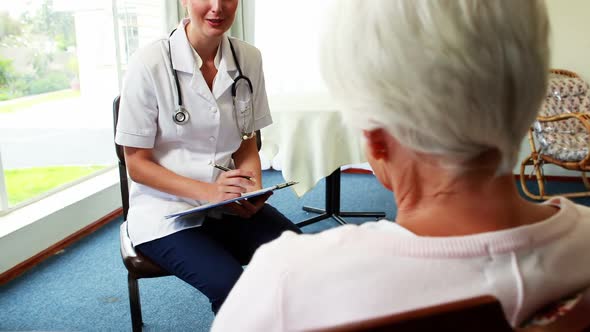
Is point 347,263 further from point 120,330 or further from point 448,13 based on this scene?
point 120,330

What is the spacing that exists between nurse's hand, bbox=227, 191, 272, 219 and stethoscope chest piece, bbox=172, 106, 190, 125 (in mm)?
277

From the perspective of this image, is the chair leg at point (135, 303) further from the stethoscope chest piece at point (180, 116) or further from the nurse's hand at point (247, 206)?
the stethoscope chest piece at point (180, 116)

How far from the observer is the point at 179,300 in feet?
7.29

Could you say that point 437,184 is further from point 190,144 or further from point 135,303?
point 135,303

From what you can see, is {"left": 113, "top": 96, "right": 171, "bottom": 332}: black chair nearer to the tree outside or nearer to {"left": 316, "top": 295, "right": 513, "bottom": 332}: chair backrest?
{"left": 316, "top": 295, "right": 513, "bottom": 332}: chair backrest

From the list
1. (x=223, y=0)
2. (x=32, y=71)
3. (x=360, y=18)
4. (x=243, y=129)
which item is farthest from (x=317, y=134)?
(x=360, y=18)

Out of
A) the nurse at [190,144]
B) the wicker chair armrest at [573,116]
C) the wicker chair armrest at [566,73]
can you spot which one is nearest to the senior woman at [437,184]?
the nurse at [190,144]

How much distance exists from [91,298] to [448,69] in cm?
214

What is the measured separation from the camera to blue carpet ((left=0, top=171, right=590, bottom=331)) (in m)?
2.04

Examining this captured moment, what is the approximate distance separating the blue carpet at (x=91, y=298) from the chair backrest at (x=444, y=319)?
171 cm

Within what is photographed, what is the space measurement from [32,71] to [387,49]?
2.86m

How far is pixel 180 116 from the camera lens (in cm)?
145

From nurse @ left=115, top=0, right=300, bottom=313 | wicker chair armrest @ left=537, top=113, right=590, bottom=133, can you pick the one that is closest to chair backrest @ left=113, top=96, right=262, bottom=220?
nurse @ left=115, top=0, right=300, bottom=313

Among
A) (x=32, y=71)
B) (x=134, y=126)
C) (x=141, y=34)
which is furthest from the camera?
(x=141, y=34)
